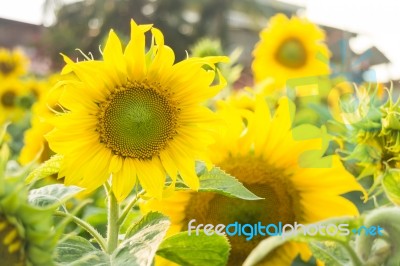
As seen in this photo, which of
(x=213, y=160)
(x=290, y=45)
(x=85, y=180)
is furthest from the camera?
(x=290, y=45)

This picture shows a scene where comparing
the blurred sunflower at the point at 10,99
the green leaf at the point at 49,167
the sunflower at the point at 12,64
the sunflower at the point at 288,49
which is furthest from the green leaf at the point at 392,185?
the sunflower at the point at 12,64

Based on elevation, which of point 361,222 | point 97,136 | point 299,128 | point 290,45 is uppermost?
point 290,45

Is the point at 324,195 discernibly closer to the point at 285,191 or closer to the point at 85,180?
the point at 285,191

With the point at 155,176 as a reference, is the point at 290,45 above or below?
above

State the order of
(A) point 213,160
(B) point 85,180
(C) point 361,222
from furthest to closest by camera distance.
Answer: (A) point 213,160
(B) point 85,180
(C) point 361,222

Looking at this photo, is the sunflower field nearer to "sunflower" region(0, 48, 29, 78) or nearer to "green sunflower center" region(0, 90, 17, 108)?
"green sunflower center" region(0, 90, 17, 108)

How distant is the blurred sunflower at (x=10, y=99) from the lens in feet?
6.92

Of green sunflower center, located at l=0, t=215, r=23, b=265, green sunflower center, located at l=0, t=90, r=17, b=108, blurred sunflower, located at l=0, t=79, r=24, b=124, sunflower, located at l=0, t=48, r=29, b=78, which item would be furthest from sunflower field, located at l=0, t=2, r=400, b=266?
sunflower, located at l=0, t=48, r=29, b=78

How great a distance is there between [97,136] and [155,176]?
0.06m

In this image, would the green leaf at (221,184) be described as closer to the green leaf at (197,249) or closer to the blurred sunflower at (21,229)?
the green leaf at (197,249)

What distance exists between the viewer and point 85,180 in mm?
423

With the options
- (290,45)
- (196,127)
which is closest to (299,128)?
(196,127)

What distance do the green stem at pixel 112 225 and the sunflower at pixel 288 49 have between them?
112 centimetres

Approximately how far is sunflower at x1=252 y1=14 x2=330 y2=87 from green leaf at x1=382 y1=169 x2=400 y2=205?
1.10 meters
